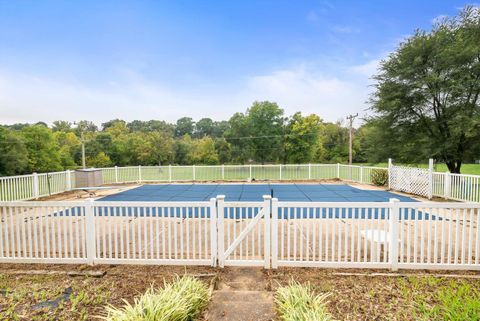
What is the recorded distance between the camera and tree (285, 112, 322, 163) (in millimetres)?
27125

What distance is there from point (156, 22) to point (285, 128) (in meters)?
21.5

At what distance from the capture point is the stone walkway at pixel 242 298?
2.31 m

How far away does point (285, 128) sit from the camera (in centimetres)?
2895

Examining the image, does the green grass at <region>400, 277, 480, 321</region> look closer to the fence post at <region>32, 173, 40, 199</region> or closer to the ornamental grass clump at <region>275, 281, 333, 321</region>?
the ornamental grass clump at <region>275, 281, 333, 321</region>

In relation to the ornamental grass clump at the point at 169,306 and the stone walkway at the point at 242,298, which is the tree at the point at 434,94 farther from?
the ornamental grass clump at the point at 169,306

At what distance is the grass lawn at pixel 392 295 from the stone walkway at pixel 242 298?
0.23 meters

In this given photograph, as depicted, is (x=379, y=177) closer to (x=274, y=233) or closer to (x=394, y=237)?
(x=394, y=237)

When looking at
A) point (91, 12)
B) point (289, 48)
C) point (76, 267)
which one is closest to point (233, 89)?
point (289, 48)

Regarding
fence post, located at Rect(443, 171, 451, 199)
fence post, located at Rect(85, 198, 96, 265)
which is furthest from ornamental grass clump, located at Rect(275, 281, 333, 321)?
fence post, located at Rect(443, 171, 451, 199)

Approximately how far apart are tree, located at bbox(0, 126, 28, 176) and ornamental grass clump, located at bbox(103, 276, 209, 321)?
76.5 ft

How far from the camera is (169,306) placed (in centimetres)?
221

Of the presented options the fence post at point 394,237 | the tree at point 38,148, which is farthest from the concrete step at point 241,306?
the tree at point 38,148

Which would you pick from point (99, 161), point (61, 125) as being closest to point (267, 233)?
point (99, 161)

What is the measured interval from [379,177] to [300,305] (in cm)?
1153
